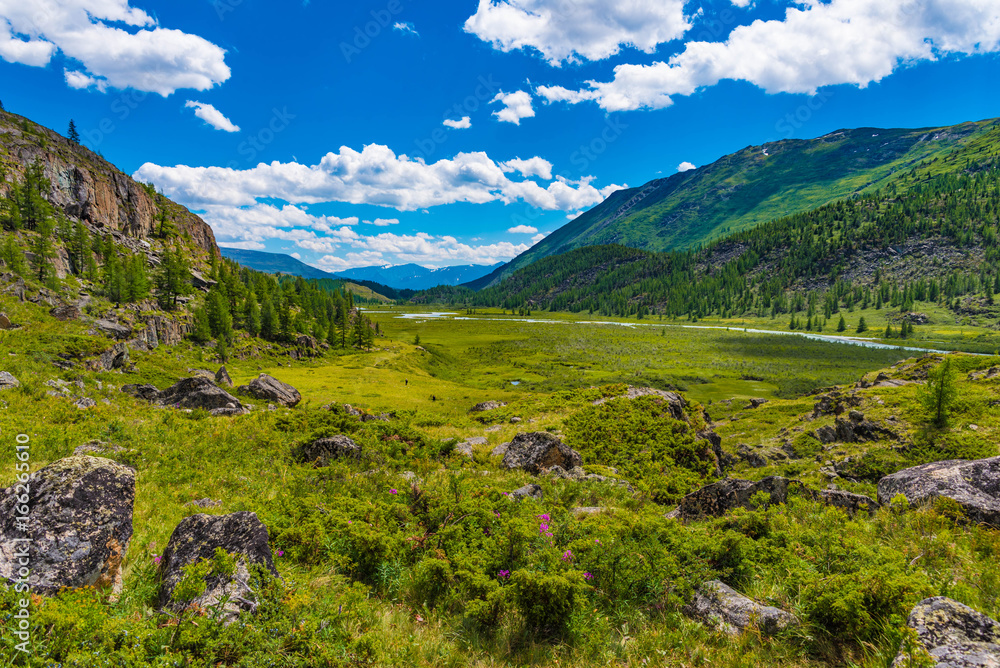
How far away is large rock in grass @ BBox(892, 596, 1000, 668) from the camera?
4305 mm

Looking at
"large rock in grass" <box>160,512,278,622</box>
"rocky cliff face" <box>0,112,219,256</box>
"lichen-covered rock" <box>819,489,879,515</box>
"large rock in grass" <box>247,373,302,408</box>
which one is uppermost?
"rocky cliff face" <box>0,112,219,256</box>

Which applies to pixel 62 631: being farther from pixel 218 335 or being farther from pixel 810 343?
pixel 810 343

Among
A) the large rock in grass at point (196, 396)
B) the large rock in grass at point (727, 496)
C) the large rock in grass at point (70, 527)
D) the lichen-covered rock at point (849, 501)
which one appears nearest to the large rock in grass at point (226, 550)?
the large rock in grass at point (70, 527)

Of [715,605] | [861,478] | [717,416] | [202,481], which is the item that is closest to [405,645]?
[715,605]

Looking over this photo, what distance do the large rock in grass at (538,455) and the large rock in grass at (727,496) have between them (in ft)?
19.8

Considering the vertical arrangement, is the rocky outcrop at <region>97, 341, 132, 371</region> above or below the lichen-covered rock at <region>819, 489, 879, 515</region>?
above

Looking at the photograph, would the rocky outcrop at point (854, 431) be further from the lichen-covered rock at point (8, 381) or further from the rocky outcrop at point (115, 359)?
the rocky outcrop at point (115, 359)

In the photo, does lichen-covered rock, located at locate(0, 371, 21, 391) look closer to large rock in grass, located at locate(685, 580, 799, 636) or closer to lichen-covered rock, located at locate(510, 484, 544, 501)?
lichen-covered rock, located at locate(510, 484, 544, 501)

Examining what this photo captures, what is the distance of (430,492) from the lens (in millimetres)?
11125

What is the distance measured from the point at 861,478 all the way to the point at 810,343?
442ft

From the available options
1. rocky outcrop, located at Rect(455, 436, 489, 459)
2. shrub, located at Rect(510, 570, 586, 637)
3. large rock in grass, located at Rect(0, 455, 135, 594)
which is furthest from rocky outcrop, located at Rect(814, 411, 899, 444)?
large rock in grass, located at Rect(0, 455, 135, 594)

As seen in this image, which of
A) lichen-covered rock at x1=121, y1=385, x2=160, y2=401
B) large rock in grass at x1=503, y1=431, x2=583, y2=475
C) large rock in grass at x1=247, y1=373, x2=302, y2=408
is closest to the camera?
large rock in grass at x1=503, y1=431, x2=583, y2=475

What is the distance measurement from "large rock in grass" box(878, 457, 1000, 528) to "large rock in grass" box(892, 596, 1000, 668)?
6160mm

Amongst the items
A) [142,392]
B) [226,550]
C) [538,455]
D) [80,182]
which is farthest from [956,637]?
[80,182]
